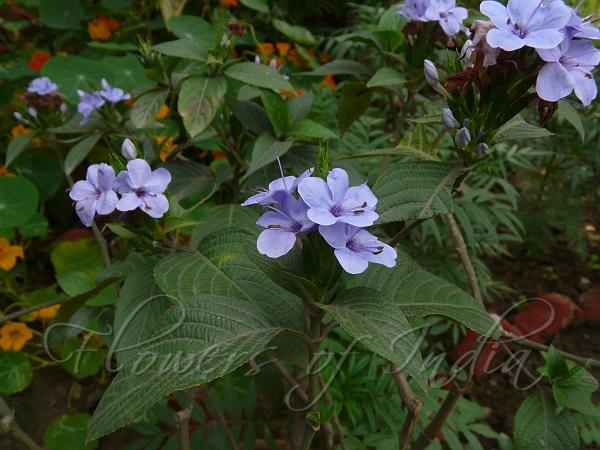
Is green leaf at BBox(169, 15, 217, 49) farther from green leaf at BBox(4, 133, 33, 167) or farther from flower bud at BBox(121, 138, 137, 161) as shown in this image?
flower bud at BBox(121, 138, 137, 161)

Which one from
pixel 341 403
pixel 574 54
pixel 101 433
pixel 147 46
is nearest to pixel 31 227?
pixel 147 46

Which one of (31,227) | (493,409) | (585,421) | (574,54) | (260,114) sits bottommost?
(493,409)

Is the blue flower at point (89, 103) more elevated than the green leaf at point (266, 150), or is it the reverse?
the green leaf at point (266, 150)

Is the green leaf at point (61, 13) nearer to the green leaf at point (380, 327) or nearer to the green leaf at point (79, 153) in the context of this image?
the green leaf at point (79, 153)

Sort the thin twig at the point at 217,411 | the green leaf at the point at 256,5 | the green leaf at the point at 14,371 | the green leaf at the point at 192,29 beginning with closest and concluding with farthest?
Answer: 1. the thin twig at the point at 217,411
2. the green leaf at the point at 14,371
3. the green leaf at the point at 192,29
4. the green leaf at the point at 256,5

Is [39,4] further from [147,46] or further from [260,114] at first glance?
[260,114]

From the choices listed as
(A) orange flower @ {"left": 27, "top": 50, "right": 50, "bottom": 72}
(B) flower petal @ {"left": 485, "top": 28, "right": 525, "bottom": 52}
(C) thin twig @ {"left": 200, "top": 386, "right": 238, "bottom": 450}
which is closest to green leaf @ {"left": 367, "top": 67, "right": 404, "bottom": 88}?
(B) flower petal @ {"left": 485, "top": 28, "right": 525, "bottom": 52}

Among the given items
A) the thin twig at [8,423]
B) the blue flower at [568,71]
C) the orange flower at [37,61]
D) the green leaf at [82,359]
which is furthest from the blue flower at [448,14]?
the orange flower at [37,61]
